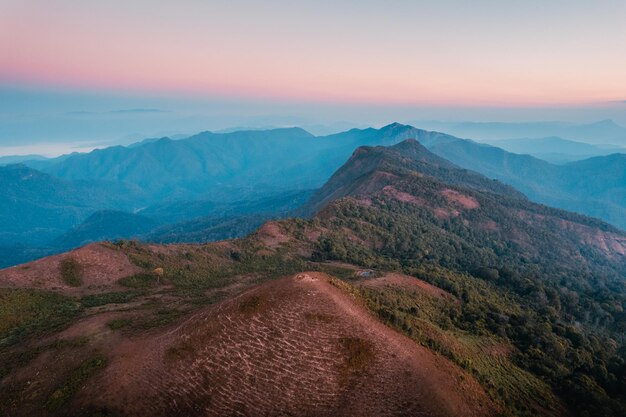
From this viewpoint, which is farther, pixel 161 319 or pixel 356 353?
pixel 161 319

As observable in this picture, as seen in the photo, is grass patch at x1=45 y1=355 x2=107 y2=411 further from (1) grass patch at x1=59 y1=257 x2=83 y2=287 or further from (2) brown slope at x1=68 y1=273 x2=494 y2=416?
(1) grass patch at x1=59 y1=257 x2=83 y2=287

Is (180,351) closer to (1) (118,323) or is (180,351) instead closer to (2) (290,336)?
(2) (290,336)

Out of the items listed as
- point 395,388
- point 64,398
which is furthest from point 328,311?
point 64,398

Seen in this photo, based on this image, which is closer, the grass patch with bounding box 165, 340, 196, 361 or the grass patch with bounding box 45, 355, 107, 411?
the grass patch with bounding box 45, 355, 107, 411

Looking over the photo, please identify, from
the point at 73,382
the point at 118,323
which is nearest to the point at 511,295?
the point at 118,323

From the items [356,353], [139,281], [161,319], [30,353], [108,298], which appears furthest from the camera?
[139,281]

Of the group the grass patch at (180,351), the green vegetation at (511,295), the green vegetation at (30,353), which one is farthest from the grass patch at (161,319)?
the green vegetation at (511,295)

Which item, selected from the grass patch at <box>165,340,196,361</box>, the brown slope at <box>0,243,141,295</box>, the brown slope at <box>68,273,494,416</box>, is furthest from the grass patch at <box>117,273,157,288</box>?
the grass patch at <box>165,340,196,361</box>
